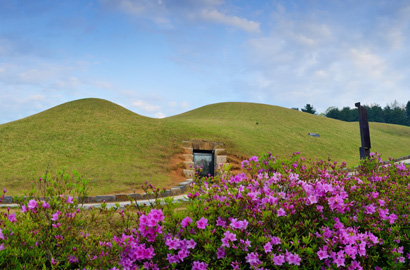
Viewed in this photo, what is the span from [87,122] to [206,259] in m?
19.7

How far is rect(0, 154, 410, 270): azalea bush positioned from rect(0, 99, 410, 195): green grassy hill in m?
6.47

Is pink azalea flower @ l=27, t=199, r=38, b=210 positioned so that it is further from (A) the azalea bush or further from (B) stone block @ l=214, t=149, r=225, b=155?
(B) stone block @ l=214, t=149, r=225, b=155

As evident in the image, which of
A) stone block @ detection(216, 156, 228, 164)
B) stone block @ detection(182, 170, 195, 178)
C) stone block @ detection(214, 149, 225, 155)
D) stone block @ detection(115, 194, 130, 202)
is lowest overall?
stone block @ detection(115, 194, 130, 202)

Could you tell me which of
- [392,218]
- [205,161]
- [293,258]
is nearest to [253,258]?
[293,258]

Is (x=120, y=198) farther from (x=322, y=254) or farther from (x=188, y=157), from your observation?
(x=322, y=254)

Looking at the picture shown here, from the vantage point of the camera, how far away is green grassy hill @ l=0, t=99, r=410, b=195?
44.5ft

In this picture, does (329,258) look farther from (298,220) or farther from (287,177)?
(287,177)

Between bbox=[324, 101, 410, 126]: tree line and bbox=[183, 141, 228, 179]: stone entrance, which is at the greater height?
bbox=[324, 101, 410, 126]: tree line

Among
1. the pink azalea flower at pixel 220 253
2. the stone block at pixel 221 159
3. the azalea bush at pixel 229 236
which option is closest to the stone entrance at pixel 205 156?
the stone block at pixel 221 159

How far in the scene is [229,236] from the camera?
3.05 m

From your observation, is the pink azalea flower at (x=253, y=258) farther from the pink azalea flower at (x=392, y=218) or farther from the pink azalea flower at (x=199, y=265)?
the pink azalea flower at (x=392, y=218)

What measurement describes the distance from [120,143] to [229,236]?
50.6 feet

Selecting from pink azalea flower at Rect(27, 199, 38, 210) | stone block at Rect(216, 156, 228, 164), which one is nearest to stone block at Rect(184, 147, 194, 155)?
stone block at Rect(216, 156, 228, 164)

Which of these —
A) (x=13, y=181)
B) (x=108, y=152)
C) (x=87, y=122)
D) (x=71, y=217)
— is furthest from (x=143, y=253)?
(x=87, y=122)
